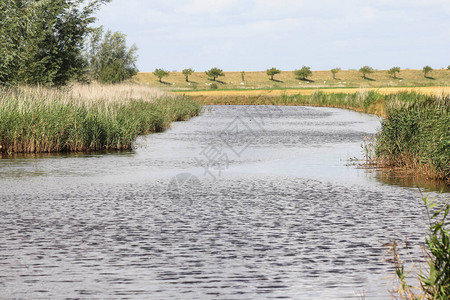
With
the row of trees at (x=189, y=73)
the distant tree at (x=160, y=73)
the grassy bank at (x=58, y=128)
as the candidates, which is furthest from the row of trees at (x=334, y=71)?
the grassy bank at (x=58, y=128)

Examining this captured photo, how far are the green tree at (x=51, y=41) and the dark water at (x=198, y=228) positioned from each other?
2007cm

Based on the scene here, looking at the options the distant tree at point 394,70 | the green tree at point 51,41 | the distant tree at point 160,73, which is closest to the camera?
the green tree at point 51,41

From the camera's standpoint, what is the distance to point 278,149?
1033 inches

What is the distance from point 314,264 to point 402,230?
2834 mm

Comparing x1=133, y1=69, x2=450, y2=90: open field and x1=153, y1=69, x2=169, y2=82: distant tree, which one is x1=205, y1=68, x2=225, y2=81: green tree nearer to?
x1=133, y1=69, x2=450, y2=90: open field

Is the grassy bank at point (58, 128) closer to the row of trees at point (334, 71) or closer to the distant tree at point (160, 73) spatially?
the distant tree at point (160, 73)

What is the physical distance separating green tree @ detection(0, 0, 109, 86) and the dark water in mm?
20072

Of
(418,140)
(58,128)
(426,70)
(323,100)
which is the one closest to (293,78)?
(426,70)

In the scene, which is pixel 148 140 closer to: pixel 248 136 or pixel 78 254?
pixel 248 136

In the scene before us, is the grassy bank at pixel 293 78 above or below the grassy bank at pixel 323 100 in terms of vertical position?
above

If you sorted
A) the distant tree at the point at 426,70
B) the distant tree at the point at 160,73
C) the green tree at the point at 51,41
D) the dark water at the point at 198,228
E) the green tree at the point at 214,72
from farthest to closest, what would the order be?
1. the green tree at the point at 214,72
2. the distant tree at the point at 426,70
3. the distant tree at the point at 160,73
4. the green tree at the point at 51,41
5. the dark water at the point at 198,228

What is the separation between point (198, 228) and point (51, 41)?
35759 millimetres

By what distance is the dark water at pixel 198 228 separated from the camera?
733 centimetres

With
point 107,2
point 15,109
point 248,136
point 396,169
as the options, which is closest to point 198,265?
point 396,169
